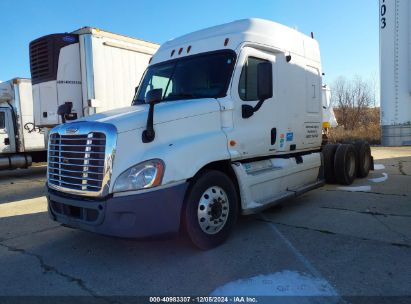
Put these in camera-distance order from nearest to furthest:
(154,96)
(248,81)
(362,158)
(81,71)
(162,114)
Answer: (154,96) < (162,114) < (248,81) < (81,71) < (362,158)

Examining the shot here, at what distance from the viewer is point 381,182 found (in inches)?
376

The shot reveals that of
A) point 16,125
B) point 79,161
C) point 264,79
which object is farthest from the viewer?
point 16,125

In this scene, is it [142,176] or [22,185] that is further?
[22,185]

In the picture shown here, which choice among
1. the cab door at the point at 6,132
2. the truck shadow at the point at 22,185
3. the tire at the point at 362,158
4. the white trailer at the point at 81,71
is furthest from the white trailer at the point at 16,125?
the tire at the point at 362,158

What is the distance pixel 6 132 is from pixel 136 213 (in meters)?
11.1

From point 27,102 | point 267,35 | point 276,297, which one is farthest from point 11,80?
point 276,297

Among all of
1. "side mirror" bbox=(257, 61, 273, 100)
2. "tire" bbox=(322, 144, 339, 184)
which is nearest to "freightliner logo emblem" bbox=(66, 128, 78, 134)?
"side mirror" bbox=(257, 61, 273, 100)

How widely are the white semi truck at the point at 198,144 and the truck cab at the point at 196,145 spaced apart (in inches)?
0.6

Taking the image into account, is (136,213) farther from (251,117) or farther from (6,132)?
(6,132)

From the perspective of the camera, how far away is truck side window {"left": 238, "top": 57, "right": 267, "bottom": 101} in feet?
17.8

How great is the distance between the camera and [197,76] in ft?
18.2

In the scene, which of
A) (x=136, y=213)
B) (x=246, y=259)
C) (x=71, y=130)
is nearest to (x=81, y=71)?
(x=71, y=130)

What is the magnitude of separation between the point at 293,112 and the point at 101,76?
16.8 feet

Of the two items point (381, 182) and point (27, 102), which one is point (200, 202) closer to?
point (381, 182)
